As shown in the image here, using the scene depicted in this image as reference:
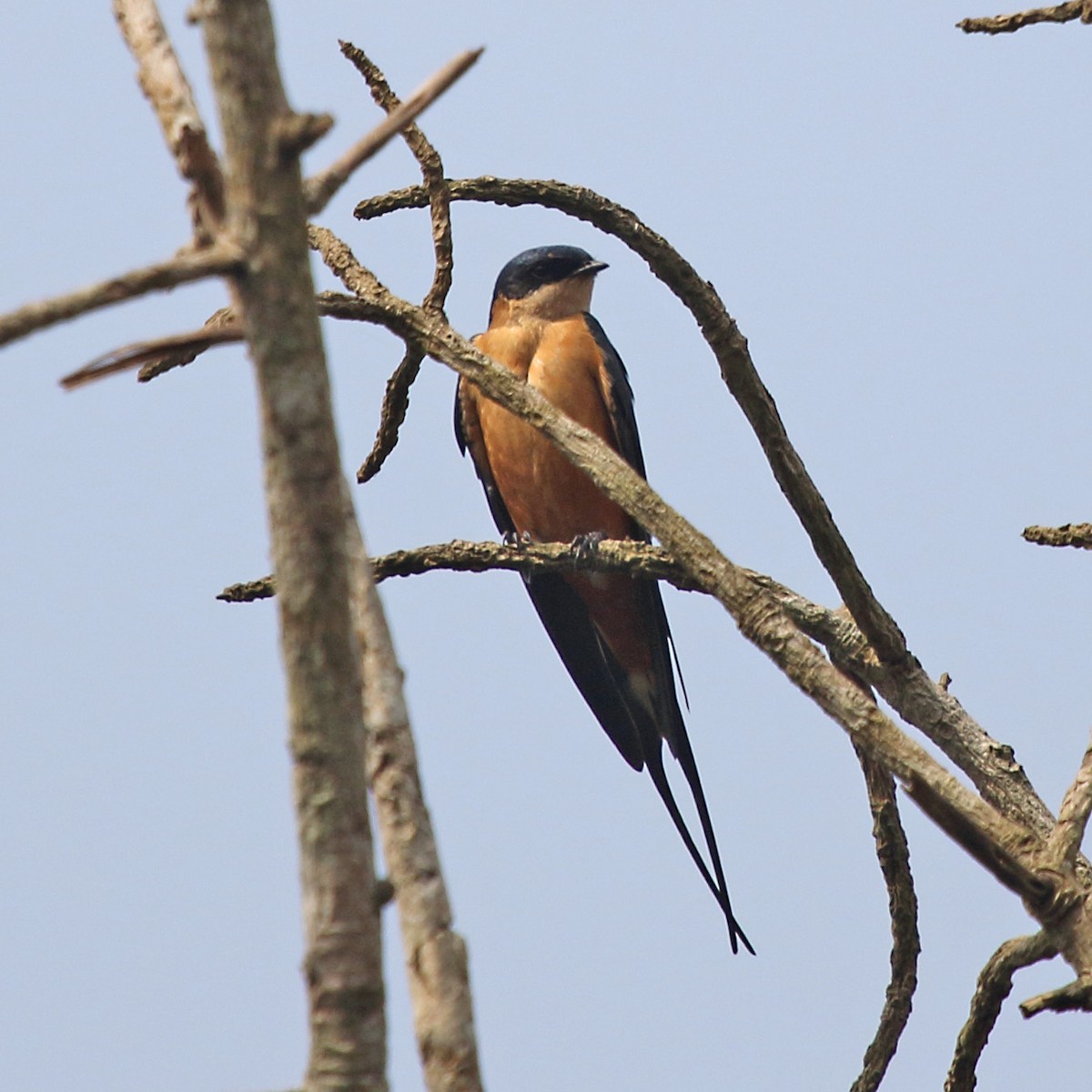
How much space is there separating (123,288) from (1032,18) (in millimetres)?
1820

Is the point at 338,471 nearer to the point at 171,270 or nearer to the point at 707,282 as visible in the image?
the point at 171,270

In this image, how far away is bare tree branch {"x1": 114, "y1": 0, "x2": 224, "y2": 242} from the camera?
4.99 ft

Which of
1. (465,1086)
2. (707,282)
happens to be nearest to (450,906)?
(465,1086)

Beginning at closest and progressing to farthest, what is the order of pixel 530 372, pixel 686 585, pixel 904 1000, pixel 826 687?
pixel 826 687 → pixel 686 585 → pixel 904 1000 → pixel 530 372

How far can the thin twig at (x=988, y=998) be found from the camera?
2256 millimetres

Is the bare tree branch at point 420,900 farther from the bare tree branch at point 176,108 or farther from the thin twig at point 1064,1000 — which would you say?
the thin twig at point 1064,1000

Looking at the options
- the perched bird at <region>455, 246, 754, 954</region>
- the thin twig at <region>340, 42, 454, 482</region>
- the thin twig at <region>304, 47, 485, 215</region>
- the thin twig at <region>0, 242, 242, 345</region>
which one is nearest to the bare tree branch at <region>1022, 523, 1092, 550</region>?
the thin twig at <region>340, 42, 454, 482</region>

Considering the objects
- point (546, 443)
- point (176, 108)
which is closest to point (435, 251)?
point (176, 108)

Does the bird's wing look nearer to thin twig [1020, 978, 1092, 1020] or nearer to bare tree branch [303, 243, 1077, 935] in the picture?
bare tree branch [303, 243, 1077, 935]

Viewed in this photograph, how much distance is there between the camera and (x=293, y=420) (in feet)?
4.40

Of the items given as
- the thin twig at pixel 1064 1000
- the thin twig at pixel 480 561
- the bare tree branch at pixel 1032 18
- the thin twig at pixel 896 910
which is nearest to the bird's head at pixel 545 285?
the thin twig at pixel 480 561

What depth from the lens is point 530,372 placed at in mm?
Result: 6676

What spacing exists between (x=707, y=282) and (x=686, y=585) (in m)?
0.61

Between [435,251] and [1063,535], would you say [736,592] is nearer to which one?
[1063,535]
